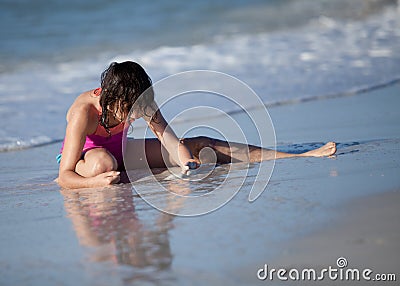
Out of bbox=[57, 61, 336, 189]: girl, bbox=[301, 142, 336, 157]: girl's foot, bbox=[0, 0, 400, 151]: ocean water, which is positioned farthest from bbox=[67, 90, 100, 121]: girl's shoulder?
bbox=[0, 0, 400, 151]: ocean water

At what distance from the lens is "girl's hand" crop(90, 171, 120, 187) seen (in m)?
3.42

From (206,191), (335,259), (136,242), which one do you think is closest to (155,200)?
(206,191)

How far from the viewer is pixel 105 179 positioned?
11.3ft

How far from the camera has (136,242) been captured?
2.38 meters

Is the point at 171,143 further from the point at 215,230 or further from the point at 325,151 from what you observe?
the point at 215,230

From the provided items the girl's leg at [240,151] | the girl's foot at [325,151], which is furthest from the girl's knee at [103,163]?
the girl's foot at [325,151]

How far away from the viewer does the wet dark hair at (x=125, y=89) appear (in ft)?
11.0

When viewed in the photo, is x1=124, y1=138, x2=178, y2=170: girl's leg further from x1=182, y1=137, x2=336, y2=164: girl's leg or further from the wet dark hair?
the wet dark hair

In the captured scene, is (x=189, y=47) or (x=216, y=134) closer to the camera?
(x=216, y=134)

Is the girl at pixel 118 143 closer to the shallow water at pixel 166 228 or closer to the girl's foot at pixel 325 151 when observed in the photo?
the girl's foot at pixel 325 151

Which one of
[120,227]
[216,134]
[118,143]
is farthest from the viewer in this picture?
[216,134]

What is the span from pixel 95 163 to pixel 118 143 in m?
0.39

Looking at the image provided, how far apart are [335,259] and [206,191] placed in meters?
1.14

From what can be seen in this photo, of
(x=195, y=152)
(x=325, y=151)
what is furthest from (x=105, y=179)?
(x=325, y=151)
